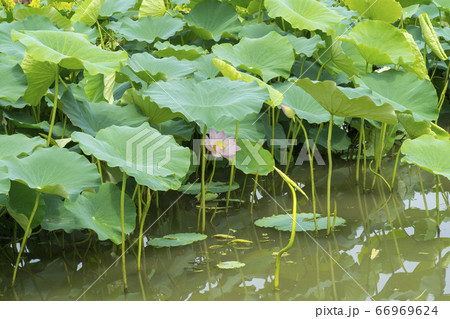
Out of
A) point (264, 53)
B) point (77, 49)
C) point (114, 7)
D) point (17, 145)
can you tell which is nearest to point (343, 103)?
point (264, 53)

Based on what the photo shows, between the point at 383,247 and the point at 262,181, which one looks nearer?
the point at 383,247

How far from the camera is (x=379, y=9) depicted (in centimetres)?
249

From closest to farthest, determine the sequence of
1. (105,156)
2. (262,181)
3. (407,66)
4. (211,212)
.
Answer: (105,156), (211,212), (407,66), (262,181)

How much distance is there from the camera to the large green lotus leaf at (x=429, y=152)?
162 cm

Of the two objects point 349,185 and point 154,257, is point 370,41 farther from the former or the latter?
point 154,257

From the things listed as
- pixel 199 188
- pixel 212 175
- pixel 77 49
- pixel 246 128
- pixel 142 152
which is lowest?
pixel 199 188

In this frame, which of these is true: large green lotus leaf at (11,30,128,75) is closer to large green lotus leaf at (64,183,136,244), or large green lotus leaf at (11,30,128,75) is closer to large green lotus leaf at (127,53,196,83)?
large green lotus leaf at (127,53,196,83)

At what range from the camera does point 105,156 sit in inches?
53.5

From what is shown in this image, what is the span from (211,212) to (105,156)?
691 mm

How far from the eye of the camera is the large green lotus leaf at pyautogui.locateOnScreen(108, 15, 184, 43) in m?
2.50

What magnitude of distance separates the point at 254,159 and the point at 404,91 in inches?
24.8

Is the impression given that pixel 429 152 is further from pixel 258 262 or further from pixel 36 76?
pixel 36 76

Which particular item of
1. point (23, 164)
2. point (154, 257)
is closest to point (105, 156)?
point (23, 164)

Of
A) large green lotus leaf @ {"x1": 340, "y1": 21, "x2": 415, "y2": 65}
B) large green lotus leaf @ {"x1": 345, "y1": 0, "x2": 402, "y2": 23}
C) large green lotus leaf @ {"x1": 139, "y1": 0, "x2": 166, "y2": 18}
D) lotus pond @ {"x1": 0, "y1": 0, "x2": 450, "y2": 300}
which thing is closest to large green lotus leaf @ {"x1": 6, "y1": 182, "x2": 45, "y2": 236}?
lotus pond @ {"x1": 0, "y1": 0, "x2": 450, "y2": 300}
